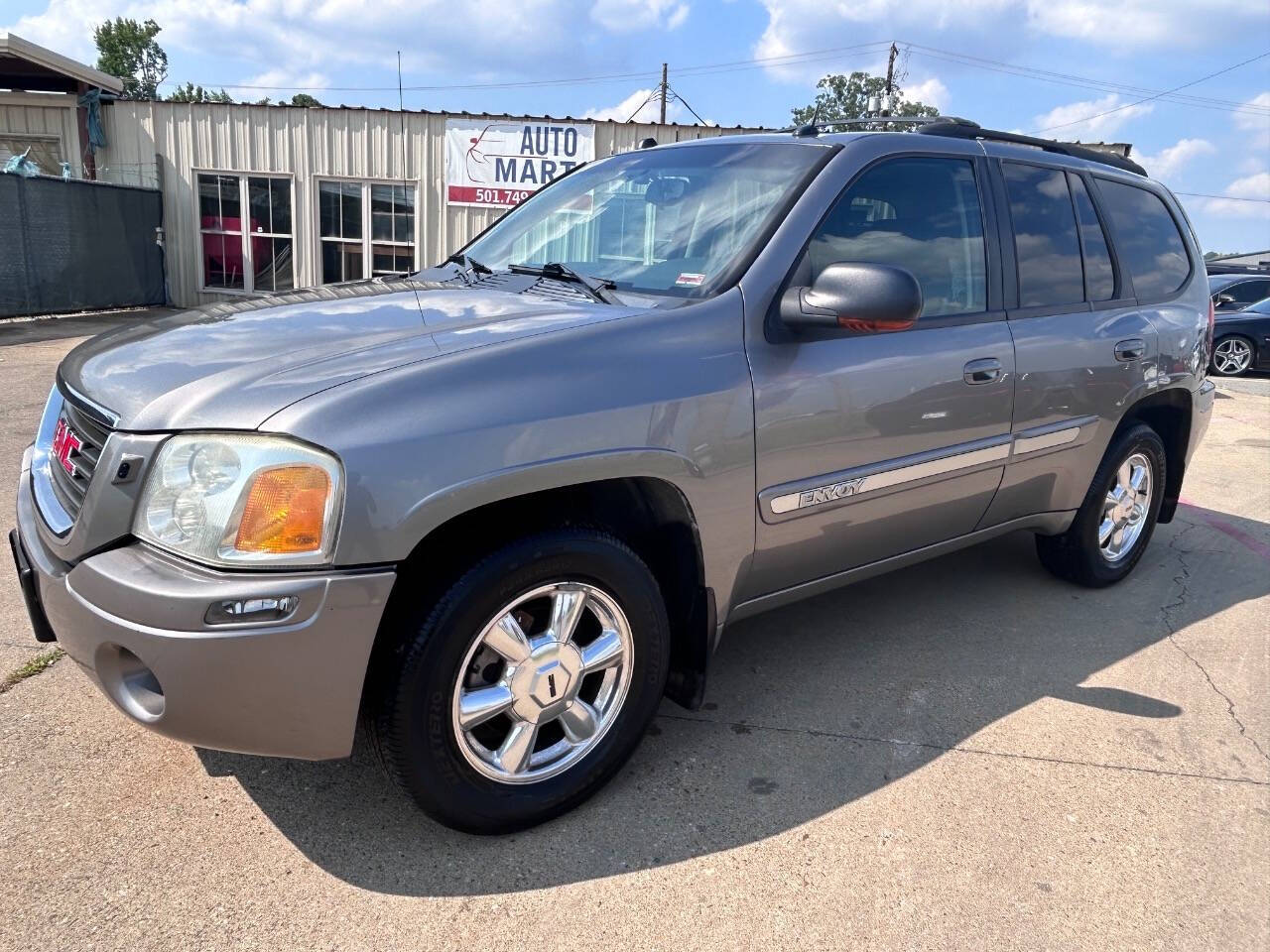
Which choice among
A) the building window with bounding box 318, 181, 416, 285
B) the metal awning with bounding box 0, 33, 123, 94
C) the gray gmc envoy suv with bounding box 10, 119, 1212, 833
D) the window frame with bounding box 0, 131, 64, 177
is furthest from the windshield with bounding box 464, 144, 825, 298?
the window frame with bounding box 0, 131, 64, 177

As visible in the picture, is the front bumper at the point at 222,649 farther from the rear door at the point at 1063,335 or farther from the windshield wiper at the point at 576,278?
the rear door at the point at 1063,335

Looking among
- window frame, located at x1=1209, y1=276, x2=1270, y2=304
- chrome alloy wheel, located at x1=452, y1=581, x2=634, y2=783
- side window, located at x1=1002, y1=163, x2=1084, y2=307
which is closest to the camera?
chrome alloy wheel, located at x1=452, y1=581, x2=634, y2=783

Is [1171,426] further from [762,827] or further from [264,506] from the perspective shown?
[264,506]

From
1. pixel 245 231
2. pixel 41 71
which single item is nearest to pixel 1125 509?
pixel 245 231

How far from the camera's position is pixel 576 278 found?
3035 millimetres

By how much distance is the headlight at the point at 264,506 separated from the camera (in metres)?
1.99

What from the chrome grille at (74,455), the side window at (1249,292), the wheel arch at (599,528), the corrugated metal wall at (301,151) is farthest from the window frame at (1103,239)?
the side window at (1249,292)

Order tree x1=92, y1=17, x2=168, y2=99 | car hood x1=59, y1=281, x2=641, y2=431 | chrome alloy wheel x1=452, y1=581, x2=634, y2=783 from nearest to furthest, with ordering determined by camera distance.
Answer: car hood x1=59, y1=281, x2=641, y2=431
chrome alloy wheel x1=452, y1=581, x2=634, y2=783
tree x1=92, y1=17, x2=168, y2=99

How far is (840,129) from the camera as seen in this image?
3551 millimetres

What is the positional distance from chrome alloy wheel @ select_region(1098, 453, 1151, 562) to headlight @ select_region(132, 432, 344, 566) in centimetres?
356

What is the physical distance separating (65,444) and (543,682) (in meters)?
1.38

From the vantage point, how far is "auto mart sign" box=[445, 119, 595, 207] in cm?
1588

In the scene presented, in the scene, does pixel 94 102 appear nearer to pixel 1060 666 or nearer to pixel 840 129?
pixel 840 129

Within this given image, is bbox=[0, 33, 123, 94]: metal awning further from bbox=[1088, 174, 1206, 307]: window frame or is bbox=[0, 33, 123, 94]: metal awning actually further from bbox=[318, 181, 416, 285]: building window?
bbox=[1088, 174, 1206, 307]: window frame
